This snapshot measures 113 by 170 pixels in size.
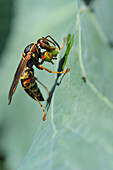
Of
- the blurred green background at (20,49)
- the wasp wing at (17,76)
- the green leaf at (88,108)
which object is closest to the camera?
the green leaf at (88,108)

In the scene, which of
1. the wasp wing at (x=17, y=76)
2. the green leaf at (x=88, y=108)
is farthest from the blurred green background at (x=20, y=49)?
the green leaf at (x=88, y=108)

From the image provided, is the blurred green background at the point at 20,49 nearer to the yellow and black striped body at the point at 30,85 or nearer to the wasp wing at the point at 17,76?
the yellow and black striped body at the point at 30,85

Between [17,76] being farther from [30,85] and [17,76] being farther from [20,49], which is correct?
[20,49]

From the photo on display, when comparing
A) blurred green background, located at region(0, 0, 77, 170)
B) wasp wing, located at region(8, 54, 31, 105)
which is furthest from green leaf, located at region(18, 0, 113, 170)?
blurred green background, located at region(0, 0, 77, 170)

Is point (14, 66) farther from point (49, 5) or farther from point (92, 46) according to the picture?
point (92, 46)

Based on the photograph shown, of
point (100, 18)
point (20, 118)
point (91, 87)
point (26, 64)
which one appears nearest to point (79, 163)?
point (91, 87)

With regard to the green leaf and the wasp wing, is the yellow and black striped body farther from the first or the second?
the green leaf

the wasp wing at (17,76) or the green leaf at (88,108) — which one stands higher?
the wasp wing at (17,76)
